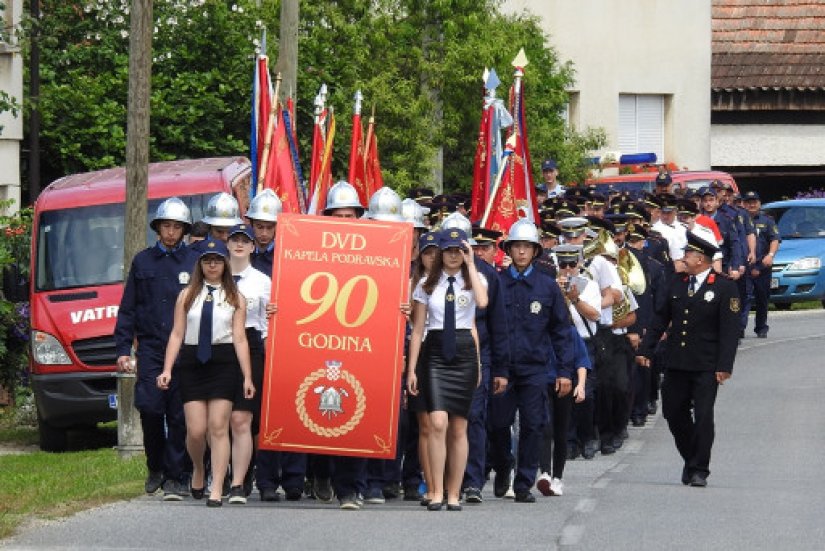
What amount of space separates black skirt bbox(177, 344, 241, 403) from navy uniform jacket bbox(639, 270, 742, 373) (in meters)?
3.71

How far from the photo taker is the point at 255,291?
15508 millimetres

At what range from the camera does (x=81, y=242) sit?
22344mm

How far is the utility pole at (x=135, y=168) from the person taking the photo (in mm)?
20266

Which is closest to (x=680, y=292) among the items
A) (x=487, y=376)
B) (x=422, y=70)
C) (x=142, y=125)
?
(x=487, y=376)

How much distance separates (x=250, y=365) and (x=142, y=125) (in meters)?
5.66

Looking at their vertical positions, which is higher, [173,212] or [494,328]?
[173,212]

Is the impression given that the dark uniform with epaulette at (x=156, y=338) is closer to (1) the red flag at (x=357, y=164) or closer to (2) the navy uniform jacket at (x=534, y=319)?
(2) the navy uniform jacket at (x=534, y=319)

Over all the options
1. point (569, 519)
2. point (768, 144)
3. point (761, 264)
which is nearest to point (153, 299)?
point (569, 519)

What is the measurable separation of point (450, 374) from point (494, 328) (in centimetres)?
53

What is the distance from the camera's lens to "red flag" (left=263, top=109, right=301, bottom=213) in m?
20.3

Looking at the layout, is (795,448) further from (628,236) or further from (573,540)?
(573,540)

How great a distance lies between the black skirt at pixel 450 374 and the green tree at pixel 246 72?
14.0m

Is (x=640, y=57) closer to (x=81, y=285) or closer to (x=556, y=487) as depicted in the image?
(x=81, y=285)

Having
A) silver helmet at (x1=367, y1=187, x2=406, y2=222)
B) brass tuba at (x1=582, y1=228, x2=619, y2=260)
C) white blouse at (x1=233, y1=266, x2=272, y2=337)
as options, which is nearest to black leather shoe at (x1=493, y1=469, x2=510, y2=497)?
silver helmet at (x1=367, y1=187, x2=406, y2=222)
